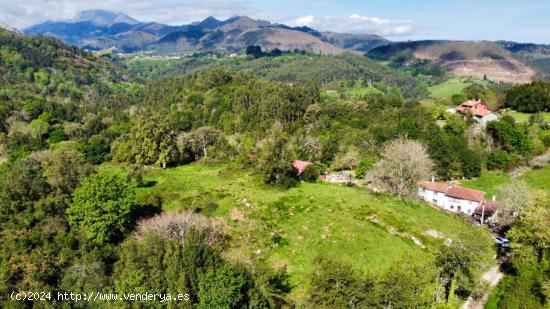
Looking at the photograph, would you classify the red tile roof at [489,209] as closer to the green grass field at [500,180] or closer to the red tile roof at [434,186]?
the red tile roof at [434,186]

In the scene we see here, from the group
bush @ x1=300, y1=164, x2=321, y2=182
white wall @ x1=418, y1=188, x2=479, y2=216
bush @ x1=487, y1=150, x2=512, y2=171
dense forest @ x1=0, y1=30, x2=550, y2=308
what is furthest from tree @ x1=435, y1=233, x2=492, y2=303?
bush @ x1=487, y1=150, x2=512, y2=171

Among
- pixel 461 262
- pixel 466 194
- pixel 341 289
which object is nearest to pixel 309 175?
pixel 466 194

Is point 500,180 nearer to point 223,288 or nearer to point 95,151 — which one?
point 223,288

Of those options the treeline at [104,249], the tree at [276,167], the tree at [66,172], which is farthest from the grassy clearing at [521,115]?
the tree at [66,172]

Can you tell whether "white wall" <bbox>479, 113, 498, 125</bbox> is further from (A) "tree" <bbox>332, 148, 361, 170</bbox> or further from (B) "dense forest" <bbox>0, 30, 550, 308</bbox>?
(A) "tree" <bbox>332, 148, 361, 170</bbox>

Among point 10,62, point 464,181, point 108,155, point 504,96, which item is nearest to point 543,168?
point 464,181

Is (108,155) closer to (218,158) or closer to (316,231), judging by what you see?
(218,158)
